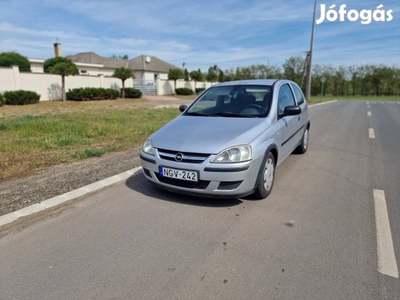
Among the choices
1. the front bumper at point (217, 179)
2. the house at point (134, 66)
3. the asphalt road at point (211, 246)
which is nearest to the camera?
the asphalt road at point (211, 246)

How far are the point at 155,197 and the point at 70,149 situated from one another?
354 cm

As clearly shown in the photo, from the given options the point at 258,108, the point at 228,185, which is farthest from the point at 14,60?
the point at 228,185

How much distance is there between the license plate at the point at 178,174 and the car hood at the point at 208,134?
26 cm

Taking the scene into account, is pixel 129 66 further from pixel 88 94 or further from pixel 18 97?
pixel 18 97

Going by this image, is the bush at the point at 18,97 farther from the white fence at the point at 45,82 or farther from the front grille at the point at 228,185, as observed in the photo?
the front grille at the point at 228,185

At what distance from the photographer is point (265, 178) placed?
150 inches

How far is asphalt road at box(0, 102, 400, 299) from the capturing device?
2.23m

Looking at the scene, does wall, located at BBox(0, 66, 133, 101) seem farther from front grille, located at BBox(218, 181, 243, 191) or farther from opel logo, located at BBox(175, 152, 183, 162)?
front grille, located at BBox(218, 181, 243, 191)


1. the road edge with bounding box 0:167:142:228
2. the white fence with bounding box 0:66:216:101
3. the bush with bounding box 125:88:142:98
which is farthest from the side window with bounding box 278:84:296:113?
the bush with bounding box 125:88:142:98

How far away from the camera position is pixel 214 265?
2.50m

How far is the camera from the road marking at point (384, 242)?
2.42 meters

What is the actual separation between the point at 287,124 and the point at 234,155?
1.76m

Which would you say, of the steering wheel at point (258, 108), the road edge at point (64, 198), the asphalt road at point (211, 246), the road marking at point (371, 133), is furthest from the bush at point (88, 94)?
the steering wheel at point (258, 108)

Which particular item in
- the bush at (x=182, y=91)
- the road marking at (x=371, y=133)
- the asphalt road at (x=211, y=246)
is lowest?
the asphalt road at (x=211, y=246)
